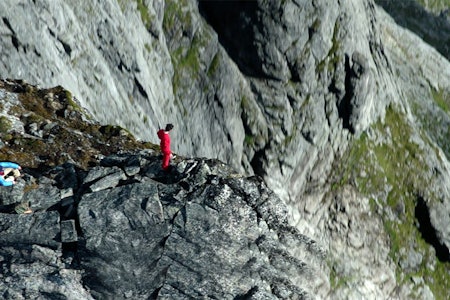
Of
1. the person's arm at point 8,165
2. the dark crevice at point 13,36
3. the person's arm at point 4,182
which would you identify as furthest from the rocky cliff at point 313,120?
the person's arm at point 4,182

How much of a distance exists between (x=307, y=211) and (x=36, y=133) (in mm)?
54822

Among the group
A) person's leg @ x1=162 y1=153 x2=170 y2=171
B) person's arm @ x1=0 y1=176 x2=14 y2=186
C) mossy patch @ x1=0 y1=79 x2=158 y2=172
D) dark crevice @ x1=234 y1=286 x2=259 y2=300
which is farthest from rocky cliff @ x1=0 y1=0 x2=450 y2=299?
dark crevice @ x1=234 y1=286 x2=259 y2=300

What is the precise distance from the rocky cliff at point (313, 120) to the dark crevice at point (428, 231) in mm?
168

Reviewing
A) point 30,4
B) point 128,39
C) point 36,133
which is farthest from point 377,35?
point 36,133

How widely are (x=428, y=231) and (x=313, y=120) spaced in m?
28.1

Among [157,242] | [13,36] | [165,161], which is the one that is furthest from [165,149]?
[13,36]

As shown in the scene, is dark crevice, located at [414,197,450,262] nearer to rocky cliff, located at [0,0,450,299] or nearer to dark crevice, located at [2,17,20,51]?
rocky cliff, located at [0,0,450,299]

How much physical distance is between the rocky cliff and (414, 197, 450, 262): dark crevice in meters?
0.17

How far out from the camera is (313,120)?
79688 mm

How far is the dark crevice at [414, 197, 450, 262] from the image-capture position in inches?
3376

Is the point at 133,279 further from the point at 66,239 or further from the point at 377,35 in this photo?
the point at 377,35

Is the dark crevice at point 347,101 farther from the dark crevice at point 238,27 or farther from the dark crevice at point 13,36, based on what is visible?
the dark crevice at point 13,36

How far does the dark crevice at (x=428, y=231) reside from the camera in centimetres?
8575

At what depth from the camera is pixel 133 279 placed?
2384 cm
